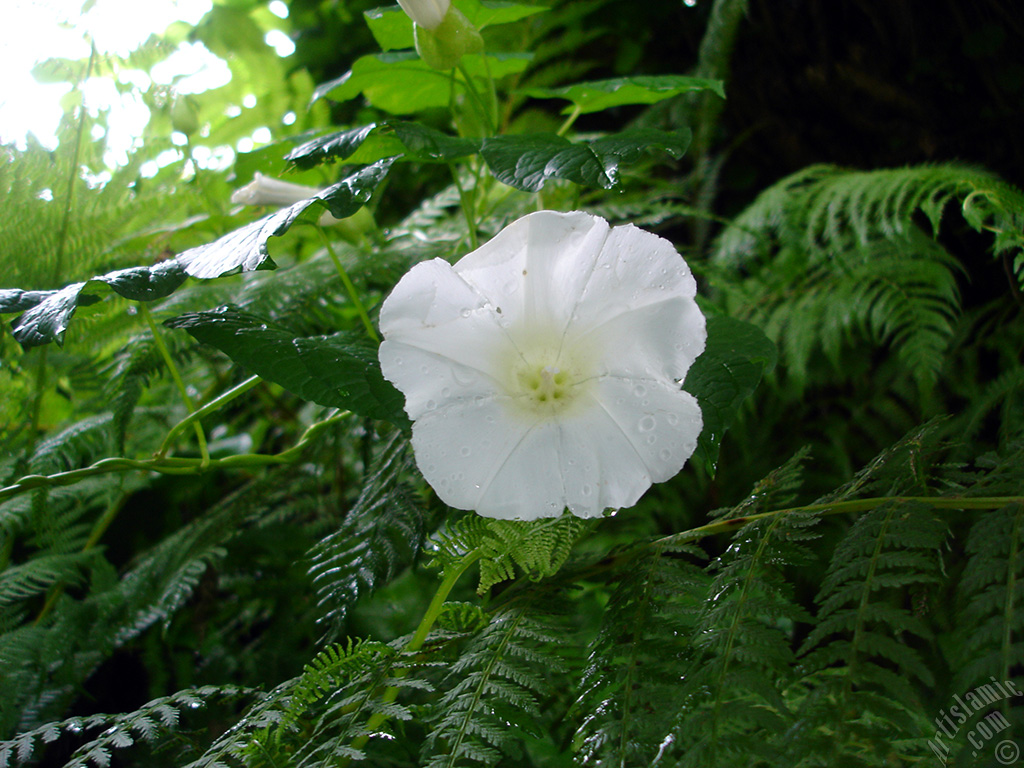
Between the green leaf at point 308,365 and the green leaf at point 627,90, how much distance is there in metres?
0.46

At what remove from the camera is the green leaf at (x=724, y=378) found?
61 cm

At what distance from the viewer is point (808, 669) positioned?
487 mm

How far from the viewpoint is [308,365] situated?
25.7 inches

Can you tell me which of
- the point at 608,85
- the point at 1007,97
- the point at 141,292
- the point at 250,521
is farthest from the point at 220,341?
the point at 1007,97

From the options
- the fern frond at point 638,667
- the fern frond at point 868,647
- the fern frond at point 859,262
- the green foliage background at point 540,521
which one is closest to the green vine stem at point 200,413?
the green foliage background at point 540,521

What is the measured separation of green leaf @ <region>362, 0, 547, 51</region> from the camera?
2.96 ft

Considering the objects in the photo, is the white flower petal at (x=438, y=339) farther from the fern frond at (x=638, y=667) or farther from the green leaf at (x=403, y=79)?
the green leaf at (x=403, y=79)

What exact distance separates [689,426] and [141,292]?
0.52m

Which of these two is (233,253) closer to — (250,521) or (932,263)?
(250,521)

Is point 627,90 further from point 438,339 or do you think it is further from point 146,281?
point 146,281

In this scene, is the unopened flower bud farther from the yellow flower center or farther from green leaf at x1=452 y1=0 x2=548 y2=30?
the yellow flower center

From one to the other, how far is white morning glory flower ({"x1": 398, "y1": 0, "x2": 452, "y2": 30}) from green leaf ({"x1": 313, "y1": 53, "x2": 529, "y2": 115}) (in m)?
0.14

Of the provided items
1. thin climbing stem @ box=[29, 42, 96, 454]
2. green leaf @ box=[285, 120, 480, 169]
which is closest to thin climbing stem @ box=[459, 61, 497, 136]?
green leaf @ box=[285, 120, 480, 169]

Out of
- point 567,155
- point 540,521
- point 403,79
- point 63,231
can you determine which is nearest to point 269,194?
point 403,79
